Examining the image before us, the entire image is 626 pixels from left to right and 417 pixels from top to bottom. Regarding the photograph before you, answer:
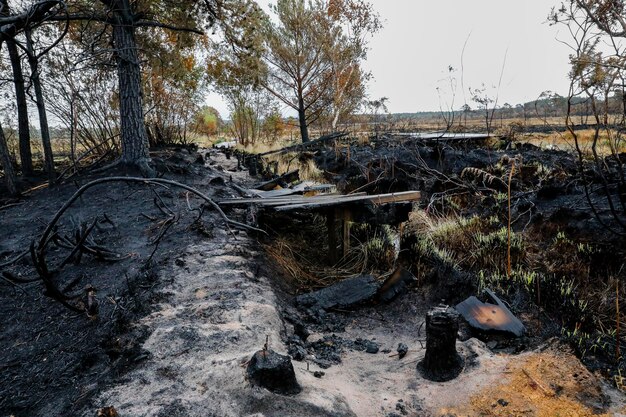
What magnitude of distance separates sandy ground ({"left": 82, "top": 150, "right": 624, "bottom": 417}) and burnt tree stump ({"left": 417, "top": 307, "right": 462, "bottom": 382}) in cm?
7

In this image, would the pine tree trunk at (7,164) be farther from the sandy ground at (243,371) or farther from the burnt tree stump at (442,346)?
the burnt tree stump at (442,346)

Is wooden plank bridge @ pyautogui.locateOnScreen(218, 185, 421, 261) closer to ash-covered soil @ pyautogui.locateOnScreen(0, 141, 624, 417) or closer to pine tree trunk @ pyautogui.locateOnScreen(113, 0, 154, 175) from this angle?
ash-covered soil @ pyautogui.locateOnScreen(0, 141, 624, 417)

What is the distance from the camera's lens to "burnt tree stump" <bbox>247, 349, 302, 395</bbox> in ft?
6.84

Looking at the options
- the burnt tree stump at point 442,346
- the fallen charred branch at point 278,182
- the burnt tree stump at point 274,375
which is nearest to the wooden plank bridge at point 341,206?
the burnt tree stump at point 442,346

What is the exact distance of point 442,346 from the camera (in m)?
2.54

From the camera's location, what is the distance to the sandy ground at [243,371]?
2.00 meters

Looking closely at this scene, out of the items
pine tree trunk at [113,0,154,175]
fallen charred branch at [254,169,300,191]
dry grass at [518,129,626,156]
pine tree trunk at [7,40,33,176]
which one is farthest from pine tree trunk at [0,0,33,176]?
dry grass at [518,129,626,156]

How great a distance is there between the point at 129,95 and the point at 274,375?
7522 mm

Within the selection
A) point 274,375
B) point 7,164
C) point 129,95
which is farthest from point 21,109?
point 274,375

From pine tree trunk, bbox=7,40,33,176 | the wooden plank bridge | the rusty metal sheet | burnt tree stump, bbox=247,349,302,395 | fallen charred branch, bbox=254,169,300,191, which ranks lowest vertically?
the rusty metal sheet

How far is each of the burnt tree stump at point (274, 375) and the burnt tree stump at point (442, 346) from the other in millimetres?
998

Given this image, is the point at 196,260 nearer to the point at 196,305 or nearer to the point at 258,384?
the point at 196,305

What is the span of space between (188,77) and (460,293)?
13065 mm

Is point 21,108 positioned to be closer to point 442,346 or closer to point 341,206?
point 341,206
